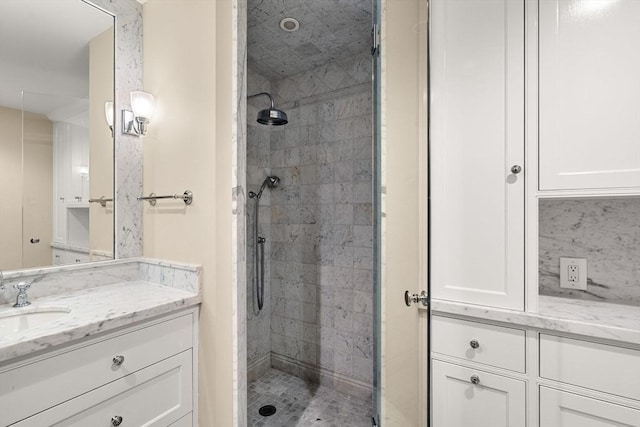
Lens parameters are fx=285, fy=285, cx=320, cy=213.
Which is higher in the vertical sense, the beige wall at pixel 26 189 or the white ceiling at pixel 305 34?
the white ceiling at pixel 305 34

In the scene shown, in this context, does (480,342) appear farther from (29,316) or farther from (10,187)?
(10,187)

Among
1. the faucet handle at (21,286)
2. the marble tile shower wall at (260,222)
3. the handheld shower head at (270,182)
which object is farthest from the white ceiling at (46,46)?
the handheld shower head at (270,182)

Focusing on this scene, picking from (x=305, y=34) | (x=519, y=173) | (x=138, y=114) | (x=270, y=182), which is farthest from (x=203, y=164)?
(x=519, y=173)

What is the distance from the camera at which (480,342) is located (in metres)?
1.13

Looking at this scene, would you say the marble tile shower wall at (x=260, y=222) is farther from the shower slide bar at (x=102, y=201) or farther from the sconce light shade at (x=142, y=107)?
the shower slide bar at (x=102, y=201)

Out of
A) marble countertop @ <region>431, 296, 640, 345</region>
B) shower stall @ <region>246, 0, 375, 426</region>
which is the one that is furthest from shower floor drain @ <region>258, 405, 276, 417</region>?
marble countertop @ <region>431, 296, 640, 345</region>

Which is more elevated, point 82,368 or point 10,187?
point 10,187

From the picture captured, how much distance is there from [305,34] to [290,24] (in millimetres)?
136

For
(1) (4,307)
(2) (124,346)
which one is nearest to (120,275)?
(1) (4,307)

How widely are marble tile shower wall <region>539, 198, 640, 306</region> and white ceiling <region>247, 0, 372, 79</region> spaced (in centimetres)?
152

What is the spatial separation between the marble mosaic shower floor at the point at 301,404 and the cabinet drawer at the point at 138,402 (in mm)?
762

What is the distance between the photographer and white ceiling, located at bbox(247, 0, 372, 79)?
1.69 meters

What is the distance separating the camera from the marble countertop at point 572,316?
92 centimetres

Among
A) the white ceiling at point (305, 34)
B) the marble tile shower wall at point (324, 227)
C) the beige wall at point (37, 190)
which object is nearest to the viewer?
the beige wall at point (37, 190)
